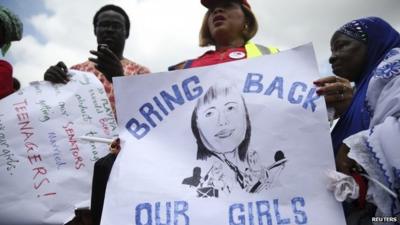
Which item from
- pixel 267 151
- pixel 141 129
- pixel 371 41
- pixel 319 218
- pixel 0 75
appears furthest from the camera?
pixel 0 75

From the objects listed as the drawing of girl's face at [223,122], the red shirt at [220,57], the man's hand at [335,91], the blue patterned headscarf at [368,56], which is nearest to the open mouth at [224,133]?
the drawing of girl's face at [223,122]

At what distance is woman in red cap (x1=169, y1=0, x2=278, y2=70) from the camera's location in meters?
2.02

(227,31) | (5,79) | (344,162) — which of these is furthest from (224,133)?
(5,79)

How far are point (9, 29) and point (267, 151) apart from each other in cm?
184

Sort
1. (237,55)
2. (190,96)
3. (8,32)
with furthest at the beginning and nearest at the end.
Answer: (8,32) → (237,55) → (190,96)

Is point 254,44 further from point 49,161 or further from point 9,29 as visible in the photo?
point 9,29

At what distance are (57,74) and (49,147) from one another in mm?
414

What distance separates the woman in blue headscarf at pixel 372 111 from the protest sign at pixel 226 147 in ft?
0.36

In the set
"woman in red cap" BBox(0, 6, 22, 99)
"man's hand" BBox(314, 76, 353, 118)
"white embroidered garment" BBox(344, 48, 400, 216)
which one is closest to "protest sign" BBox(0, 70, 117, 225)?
"woman in red cap" BBox(0, 6, 22, 99)

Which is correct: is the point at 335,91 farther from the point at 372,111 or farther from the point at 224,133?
the point at 224,133

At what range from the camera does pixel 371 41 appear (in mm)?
1719

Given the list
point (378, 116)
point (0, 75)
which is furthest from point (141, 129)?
point (0, 75)

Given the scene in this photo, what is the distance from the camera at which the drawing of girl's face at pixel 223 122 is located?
1.38 meters

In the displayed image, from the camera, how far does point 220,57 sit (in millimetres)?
1985
